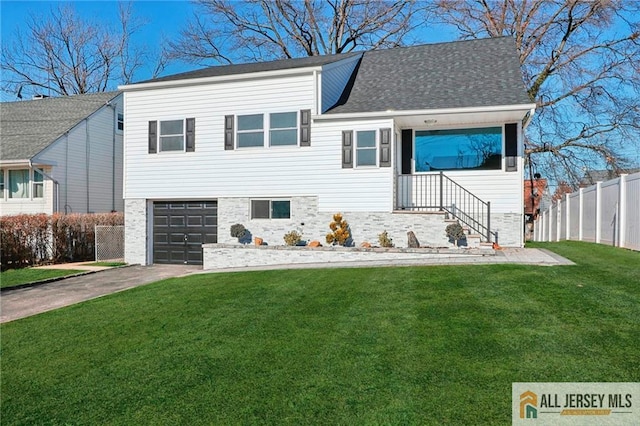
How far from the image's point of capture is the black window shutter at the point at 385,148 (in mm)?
12203

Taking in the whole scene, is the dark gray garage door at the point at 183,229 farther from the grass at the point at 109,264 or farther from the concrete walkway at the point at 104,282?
the concrete walkway at the point at 104,282

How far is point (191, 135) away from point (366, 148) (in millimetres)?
5929

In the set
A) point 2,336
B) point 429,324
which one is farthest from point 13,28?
point 429,324

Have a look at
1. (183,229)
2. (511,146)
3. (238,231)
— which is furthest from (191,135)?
(511,146)

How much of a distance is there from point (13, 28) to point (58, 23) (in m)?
2.93

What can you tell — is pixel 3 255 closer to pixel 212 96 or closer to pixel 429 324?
pixel 212 96

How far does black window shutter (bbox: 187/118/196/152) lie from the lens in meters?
14.2

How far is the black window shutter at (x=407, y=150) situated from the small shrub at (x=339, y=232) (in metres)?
2.66

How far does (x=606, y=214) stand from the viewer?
1230cm

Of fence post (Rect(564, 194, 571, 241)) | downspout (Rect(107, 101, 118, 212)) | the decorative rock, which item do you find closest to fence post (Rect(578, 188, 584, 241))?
fence post (Rect(564, 194, 571, 241))

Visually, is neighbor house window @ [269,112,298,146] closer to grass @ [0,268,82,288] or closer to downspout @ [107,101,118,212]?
grass @ [0,268,82,288]

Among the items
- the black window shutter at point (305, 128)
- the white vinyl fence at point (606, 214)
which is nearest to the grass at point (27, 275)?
the black window shutter at point (305, 128)

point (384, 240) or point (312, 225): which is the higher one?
point (312, 225)

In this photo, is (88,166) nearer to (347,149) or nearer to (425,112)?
(347,149)
